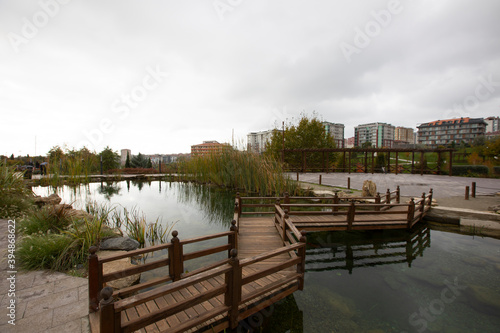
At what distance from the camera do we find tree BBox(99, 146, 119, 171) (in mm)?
18281

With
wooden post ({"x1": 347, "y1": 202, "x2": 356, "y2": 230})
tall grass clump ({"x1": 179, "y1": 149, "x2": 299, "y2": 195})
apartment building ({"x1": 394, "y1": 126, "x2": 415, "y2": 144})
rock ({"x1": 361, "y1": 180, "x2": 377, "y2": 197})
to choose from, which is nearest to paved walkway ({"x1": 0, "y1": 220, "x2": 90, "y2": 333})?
wooden post ({"x1": 347, "y1": 202, "x2": 356, "y2": 230})

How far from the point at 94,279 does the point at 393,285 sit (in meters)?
4.05

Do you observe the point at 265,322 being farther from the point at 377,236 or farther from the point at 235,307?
the point at 377,236

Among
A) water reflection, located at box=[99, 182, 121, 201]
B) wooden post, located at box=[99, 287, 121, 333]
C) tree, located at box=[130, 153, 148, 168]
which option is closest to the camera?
wooden post, located at box=[99, 287, 121, 333]

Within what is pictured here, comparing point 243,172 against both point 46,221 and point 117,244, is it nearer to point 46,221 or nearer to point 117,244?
point 117,244

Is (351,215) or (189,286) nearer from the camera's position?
(189,286)

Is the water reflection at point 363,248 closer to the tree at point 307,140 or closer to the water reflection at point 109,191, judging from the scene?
the water reflection at point 109,191

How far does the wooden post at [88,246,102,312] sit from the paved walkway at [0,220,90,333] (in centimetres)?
15

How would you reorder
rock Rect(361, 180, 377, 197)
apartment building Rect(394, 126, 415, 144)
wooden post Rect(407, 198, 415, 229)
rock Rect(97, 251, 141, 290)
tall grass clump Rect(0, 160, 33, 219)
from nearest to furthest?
rock Rect(97, 251, 141, 290), tall grass clump Rect(0, 160, 33, 219), wooden post Rect(407, 198, 415, 229), rock Rect(361, 180, 377, 197), apartment building Rect(394, 126, 415, 144)

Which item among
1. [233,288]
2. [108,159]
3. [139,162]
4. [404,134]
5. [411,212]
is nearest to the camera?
[233,288]

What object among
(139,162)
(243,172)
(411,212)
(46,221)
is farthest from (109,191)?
(411,212)

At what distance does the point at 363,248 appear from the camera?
489cm

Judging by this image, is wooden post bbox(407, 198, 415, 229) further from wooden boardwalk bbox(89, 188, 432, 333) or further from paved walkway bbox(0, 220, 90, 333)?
paved walkway bbox(0, 220, 90, 333)

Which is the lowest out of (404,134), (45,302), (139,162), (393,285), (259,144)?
(393,285)
